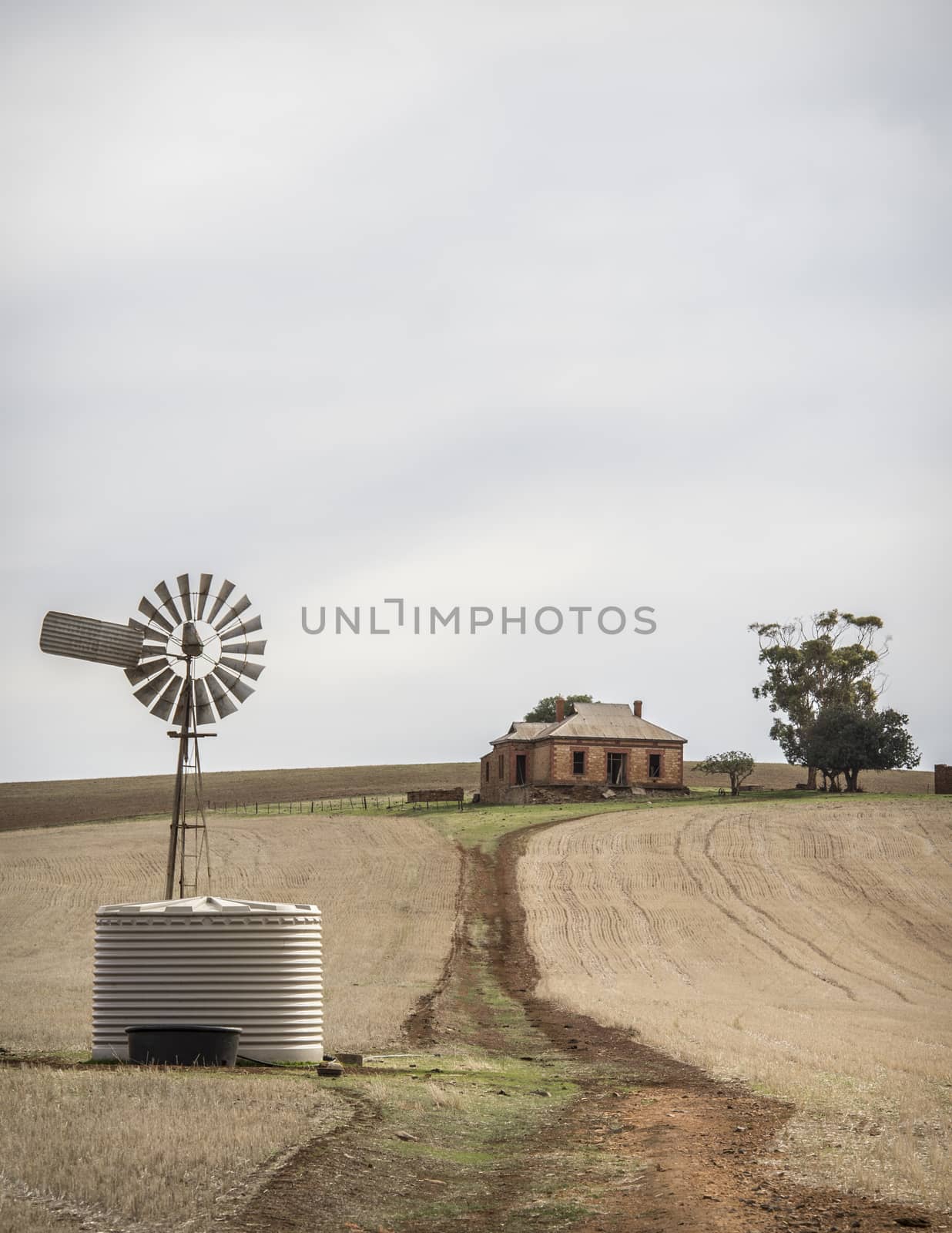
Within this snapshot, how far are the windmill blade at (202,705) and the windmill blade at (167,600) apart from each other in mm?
1347

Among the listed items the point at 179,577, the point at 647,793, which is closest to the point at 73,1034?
the point at 179,577

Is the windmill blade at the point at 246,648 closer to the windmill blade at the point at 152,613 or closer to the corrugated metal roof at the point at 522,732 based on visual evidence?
the windmill blade at the point at 152,613

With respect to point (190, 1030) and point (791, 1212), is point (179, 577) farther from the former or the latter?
point (791, 1212)

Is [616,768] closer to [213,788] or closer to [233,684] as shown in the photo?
[213,788]

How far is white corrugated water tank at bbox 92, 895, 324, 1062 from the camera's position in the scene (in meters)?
17.8

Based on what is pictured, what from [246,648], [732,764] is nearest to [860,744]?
[732,764]

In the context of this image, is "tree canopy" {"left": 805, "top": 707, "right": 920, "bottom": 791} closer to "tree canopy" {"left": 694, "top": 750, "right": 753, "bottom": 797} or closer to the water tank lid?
"tree canopy" {"left": 694, "top": 750, "right": 753, "bottom": 797}

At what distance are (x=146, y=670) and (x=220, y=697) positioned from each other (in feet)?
5.04

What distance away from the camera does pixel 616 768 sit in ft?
271

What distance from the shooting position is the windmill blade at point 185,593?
26484 mm

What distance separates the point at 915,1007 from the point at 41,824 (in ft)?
208

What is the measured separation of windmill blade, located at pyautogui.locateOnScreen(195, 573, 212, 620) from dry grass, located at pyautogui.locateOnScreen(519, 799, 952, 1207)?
10.6 metres

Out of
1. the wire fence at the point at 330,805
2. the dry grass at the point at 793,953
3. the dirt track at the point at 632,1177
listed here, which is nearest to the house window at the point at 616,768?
the wire fence at the point at 330,805

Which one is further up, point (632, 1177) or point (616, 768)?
point (616, 768)
